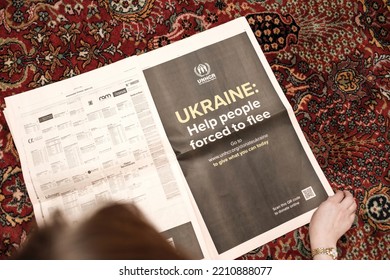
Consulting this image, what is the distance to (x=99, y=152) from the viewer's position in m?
0.67

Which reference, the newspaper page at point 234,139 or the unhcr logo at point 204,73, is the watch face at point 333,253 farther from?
the unhcr logo at point 204,73

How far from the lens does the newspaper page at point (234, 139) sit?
655 millimetres

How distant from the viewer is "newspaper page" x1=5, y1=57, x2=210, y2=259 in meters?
0.65

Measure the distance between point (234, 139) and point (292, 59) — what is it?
0.22 m

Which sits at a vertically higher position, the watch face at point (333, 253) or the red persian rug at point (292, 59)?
the red persian rug at point (292, 59)

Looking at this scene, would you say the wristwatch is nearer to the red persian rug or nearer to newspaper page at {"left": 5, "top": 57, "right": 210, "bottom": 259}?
the red persian rug

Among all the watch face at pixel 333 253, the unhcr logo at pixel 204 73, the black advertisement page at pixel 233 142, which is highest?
the unhcr logo at pixel 204 73

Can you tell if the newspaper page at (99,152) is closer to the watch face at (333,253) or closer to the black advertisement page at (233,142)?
the black advertisement page at (233,142)

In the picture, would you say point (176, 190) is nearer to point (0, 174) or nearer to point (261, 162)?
point (261, 162)

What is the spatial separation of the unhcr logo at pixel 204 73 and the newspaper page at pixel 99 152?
A: 121mm

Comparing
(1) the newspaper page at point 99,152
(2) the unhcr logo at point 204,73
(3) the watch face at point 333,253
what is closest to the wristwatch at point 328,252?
(3) the watch face at point 333,253

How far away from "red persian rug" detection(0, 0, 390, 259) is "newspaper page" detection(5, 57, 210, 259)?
0.03 m

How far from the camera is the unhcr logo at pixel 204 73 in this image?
Answer: 0.71 metres

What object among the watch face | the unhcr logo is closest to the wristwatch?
the watch face
